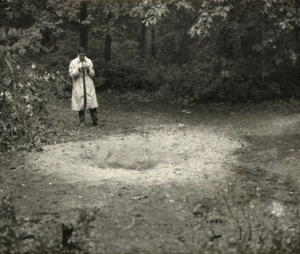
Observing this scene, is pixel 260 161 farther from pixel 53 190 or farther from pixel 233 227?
pixel 53 190

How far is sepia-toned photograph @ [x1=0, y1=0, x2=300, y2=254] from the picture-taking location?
5434 millimetres

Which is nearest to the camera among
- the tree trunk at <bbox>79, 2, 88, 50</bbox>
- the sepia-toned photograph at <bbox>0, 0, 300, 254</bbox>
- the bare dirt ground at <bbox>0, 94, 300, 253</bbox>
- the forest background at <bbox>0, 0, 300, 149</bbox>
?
the sepia-toned photograph at <bbox>0, 0, 300, 254</bbox>

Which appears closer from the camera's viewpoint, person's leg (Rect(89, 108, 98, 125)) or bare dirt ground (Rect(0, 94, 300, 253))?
bare dirt ground (Rect(0, 94, 300, 253))

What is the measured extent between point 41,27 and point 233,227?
39.3 ft

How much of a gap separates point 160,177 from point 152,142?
2444 mm

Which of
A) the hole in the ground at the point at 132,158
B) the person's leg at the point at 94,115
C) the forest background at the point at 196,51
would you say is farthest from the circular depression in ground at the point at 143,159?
the person's leg at the point at 94,115

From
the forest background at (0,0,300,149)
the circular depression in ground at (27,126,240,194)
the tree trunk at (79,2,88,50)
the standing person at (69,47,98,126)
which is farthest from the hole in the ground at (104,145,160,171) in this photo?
the tree trunk at (79,2,88,50)

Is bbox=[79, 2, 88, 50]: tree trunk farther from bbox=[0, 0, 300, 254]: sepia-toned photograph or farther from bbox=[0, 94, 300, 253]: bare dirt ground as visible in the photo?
bbox=[0, 94, 300, 253]: bare dirt ground

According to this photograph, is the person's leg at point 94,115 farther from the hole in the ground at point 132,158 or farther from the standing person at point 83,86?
the hole in the ground at point 132,158

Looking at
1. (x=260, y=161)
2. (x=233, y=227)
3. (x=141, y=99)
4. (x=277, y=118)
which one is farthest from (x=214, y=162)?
(x=141, y=99)

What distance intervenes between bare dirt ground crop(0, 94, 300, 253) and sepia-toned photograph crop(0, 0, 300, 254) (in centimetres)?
3

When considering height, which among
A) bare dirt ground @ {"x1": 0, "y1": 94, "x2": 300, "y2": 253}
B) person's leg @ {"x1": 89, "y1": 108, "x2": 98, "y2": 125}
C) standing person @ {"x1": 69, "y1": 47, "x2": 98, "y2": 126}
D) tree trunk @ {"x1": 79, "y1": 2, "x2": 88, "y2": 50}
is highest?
tree trunk @ {"x1": 79, "y1": 2, "x2": 88, "y2": 50}

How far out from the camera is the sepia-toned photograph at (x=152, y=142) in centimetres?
543

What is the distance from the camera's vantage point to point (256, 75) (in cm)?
1446
